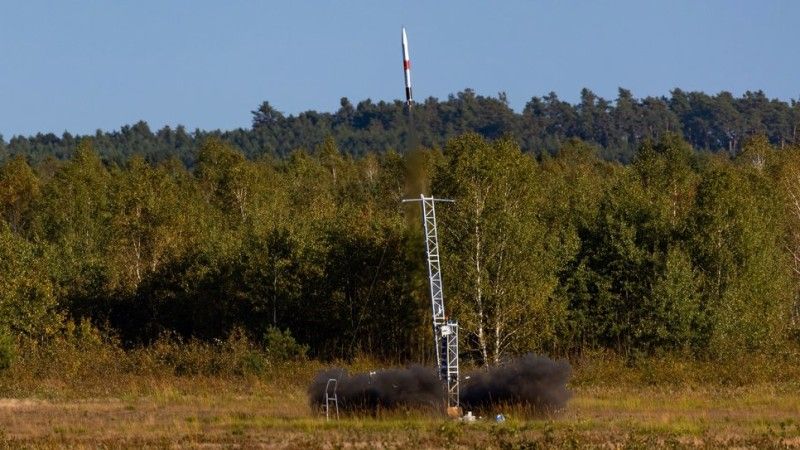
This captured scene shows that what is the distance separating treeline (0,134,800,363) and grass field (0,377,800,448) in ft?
25.0

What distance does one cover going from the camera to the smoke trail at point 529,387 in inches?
1468

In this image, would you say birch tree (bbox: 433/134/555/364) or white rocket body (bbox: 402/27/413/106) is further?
birch tree (bbox: 433/134/555/364)

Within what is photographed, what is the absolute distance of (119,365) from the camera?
57.2 meters

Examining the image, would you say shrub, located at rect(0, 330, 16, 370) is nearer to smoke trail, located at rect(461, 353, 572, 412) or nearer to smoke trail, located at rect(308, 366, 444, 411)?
smoke trail, located at rect(308, 366, 444, 411)

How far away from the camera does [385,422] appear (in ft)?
118

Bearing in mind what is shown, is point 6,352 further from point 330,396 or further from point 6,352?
point 330,396

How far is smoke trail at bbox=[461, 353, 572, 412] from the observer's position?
1468 inches

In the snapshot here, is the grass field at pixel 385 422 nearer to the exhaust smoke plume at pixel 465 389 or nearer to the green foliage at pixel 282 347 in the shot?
the exhaust smoke plume at pixel 465 389

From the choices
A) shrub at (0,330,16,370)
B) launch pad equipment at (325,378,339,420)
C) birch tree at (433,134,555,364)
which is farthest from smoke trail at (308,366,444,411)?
shrub at (0,330,16,370)

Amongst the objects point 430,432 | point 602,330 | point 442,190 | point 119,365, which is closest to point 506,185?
point 442,190

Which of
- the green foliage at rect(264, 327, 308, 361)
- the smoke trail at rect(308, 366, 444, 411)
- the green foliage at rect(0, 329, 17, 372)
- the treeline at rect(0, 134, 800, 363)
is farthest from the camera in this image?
the green foliage at rect(264, 327, 308, 361)

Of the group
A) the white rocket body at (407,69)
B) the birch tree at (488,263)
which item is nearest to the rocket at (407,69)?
the white rocket body at (407,69)

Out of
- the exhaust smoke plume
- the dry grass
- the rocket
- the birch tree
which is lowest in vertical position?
the dry grass

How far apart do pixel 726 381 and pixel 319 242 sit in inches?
795
